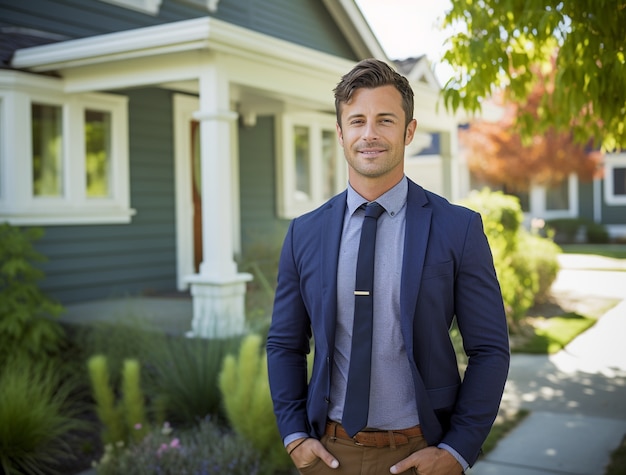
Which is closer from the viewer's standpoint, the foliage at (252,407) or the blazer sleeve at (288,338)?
the blazer sleeve at (288,338)

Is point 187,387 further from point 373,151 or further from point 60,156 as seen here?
point 60,156

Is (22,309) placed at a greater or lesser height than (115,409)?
greater

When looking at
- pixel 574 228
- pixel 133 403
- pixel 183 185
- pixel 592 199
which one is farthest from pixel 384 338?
pixel 592 199

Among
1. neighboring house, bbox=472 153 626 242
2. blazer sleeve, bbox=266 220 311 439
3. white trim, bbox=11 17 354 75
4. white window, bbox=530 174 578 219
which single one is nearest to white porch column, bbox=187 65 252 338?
white trim, bbox=11 17 354 75

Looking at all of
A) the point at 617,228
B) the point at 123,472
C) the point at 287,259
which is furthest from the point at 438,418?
the point at 617,228

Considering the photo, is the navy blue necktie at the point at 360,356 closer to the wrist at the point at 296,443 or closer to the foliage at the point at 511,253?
the wrist at the point at 296,443

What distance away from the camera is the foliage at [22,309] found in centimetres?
624

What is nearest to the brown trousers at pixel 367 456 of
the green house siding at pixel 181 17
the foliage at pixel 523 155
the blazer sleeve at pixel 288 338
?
the blazer sleeve at pixel 288 338

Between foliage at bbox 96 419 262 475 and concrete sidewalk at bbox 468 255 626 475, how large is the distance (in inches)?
60.9

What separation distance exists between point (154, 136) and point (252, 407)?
601 cm

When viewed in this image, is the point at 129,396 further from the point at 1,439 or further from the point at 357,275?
the point at 357,275

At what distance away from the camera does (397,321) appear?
213 centimetres

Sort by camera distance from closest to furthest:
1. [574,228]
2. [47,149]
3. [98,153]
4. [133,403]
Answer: [133,403] → [47,149] → [98,153] → [574,228]

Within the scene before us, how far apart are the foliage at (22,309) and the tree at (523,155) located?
1955 cm
